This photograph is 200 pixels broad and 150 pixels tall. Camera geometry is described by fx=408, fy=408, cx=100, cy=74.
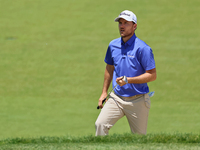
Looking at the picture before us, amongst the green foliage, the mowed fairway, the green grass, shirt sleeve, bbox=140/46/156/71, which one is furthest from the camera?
the mowed fairway

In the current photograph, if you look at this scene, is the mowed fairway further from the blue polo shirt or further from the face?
the face

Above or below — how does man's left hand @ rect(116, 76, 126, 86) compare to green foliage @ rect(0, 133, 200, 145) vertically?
above

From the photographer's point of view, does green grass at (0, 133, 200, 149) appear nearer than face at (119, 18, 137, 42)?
Yes

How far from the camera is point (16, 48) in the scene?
10.4 metres

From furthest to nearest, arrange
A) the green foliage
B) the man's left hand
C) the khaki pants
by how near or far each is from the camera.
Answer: the khaki pants < the man's left hand < the green foliage

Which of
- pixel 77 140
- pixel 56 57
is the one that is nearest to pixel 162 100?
pixel 56 57

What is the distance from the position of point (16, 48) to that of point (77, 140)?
710cm

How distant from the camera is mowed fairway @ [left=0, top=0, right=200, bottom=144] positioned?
24.2 feet

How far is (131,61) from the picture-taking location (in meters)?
4.29

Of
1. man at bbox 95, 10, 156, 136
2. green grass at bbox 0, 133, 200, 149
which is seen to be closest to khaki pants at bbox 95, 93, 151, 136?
man at bbox 95, 10, 156, 136

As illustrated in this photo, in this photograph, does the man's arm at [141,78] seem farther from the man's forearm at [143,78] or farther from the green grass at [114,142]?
the green grass at [114,142]

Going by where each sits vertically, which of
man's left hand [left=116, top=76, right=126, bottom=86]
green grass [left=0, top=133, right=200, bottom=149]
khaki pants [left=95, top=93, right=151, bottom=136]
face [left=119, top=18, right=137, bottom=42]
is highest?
face [left=119, top=18, right=137, bottom=42]

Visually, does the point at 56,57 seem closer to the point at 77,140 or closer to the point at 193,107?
the point at 193,107

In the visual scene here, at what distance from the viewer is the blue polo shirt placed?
4215 mm
